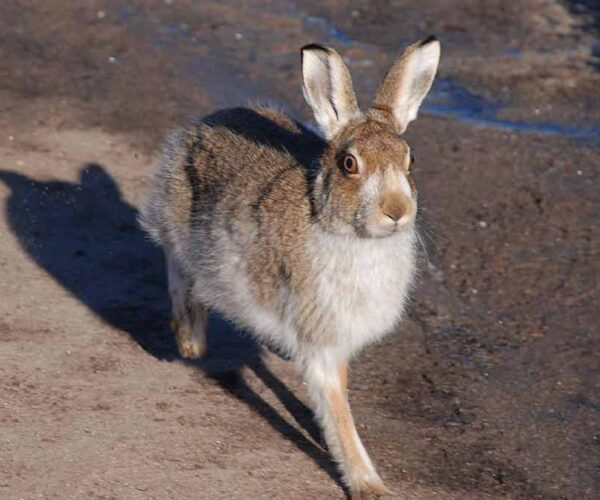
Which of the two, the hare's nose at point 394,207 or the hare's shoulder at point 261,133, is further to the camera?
the hare's shoulder at point 261,133

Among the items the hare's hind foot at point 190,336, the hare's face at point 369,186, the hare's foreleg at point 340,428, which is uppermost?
the hare's face at point 369,186

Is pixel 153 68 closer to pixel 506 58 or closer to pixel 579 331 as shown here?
pixel 506 58

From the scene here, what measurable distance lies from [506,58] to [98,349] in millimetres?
5848

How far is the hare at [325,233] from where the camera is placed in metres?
5.38

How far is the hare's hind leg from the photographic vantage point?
6.58 metres

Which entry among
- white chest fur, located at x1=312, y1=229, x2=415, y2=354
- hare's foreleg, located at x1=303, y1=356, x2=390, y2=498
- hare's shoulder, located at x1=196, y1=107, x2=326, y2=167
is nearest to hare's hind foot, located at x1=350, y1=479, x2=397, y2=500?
hare's foreleg, located at x1=303, y1=356, x2=390, y2=498

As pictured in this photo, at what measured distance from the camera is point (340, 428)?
18.3ft

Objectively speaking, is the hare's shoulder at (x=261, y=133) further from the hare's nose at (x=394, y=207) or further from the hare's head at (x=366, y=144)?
the hare's nose at (x=394, y=207)

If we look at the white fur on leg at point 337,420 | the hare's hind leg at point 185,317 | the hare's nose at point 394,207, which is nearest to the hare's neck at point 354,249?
the hare's nose at point 394,207

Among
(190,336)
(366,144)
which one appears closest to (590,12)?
(190,336)

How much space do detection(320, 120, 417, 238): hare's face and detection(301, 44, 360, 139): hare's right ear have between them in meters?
0.19

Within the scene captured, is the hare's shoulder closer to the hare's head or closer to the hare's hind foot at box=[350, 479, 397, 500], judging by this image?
the hare's head

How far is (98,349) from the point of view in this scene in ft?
21.5

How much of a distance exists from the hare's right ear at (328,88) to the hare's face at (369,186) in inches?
7.5
